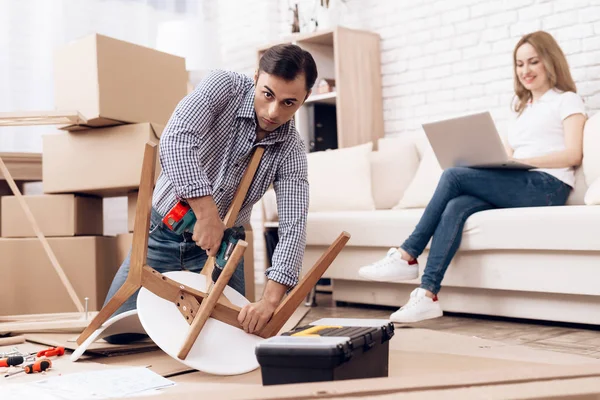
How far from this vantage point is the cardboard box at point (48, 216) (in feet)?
8.41

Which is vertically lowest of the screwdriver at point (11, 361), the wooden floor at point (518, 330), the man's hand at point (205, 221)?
the wooden floor at point (518, 330)

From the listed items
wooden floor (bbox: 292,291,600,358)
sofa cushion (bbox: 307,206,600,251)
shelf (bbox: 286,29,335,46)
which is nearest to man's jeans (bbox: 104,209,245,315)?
wooden floor (bbox: 292,291,600,358)

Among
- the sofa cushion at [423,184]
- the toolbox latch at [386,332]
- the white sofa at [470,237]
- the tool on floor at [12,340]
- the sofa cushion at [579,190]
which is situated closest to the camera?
the toolbox latch at [386,332]

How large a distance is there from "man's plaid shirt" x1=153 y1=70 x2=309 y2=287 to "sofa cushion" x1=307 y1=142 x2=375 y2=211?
51.4 inches

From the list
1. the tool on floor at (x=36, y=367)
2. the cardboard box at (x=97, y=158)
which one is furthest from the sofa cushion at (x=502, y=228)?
the tool on floor at (x=36, y=367)

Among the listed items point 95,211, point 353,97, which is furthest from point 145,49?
point 353,97

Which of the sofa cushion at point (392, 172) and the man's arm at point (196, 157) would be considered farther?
the sofa cushion at point (392, 172)

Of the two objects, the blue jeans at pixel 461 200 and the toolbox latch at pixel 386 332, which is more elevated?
the blue jeans at pixel 461 200

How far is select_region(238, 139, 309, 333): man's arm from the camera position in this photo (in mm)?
1589

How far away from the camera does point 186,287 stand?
156 centimetres

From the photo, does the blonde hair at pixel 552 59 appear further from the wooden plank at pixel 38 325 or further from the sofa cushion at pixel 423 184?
the wooden plank at pixel 38 325

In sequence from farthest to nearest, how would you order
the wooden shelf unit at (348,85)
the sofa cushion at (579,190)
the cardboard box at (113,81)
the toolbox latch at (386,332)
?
the wooden shelf unit at (348,85)
the sofa cushion at (579,190)
the cardboard box at (113,81)
the toolbox latch at (386,332)

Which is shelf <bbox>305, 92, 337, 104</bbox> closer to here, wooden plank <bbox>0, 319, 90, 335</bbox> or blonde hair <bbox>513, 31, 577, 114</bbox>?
blonde hair <bbox>513, 31, 577, 114</bbox>

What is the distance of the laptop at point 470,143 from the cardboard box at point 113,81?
1.02 metres
